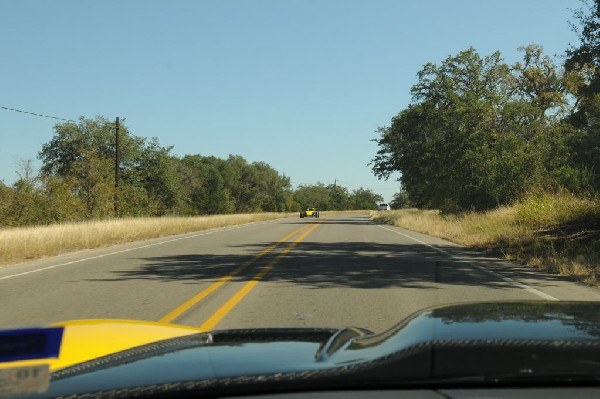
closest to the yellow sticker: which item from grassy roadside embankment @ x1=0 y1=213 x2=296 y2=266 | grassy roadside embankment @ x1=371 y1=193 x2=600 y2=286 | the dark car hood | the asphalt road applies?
the dark car hood

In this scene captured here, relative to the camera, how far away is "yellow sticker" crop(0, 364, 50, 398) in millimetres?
1887

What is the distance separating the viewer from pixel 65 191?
119ft

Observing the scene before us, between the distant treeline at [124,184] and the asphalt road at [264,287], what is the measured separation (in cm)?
2042

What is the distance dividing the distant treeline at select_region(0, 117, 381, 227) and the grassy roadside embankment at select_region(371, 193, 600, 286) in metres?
23.1

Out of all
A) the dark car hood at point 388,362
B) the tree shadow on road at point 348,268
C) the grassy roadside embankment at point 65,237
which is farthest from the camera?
the grassy roadside embankment at point 65,237

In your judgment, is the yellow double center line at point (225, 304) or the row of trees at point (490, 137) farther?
the row of trees at point (490, 137)

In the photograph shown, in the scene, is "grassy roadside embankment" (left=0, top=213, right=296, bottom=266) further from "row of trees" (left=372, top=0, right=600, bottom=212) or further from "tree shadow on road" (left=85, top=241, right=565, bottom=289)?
"row of trees" (left=372, top=0, right=600, bottom=212)

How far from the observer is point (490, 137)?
3725 cm

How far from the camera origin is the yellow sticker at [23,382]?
6.19 ft

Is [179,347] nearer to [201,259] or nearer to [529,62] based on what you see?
[201,259]

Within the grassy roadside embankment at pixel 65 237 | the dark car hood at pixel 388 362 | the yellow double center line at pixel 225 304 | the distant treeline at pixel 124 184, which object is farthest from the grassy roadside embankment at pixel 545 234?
the distant treeline at pixel 124 184

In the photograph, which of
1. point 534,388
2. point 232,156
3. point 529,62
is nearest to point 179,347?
point 534,388

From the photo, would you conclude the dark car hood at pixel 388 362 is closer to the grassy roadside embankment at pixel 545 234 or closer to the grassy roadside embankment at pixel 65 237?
the grassy roadside embankment at pixel 545 234

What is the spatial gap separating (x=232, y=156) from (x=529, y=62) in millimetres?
74947
